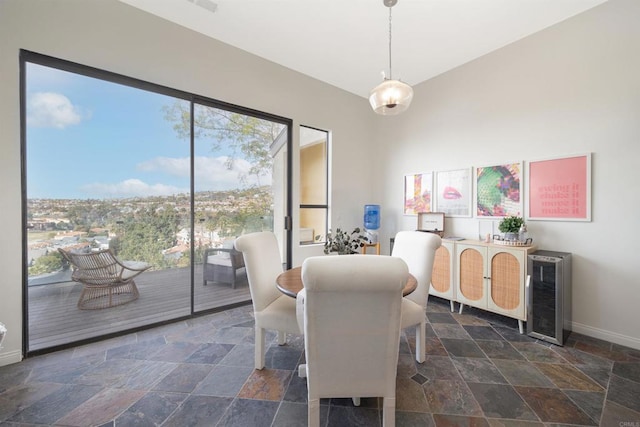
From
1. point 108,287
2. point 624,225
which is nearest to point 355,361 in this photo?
point 108,287

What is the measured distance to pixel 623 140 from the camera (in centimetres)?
236

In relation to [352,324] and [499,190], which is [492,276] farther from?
[352,324]

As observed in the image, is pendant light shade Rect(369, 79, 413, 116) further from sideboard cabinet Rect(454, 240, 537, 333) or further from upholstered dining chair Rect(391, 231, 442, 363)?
sideboard cabinet Rect(454, 240, 537, 333)

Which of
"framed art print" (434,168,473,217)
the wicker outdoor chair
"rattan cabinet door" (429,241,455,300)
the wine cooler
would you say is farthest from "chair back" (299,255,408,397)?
"framed art print" (434,168,473,217)

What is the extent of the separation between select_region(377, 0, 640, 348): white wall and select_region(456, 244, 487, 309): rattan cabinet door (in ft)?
1.50

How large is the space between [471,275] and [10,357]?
14.9 feet

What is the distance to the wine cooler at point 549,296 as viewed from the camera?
7.88 ft

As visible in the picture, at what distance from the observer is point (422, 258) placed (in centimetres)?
221

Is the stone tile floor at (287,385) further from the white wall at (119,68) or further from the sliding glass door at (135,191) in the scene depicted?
the white wall at (119,68)

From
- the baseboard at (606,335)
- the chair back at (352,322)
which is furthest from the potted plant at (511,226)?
the chair back at (352,322)

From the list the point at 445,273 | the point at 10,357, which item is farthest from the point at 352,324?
the point at 10,357

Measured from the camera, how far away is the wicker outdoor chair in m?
2.49

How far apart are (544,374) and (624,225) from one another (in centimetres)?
164

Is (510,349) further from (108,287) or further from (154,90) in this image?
(154,90)
